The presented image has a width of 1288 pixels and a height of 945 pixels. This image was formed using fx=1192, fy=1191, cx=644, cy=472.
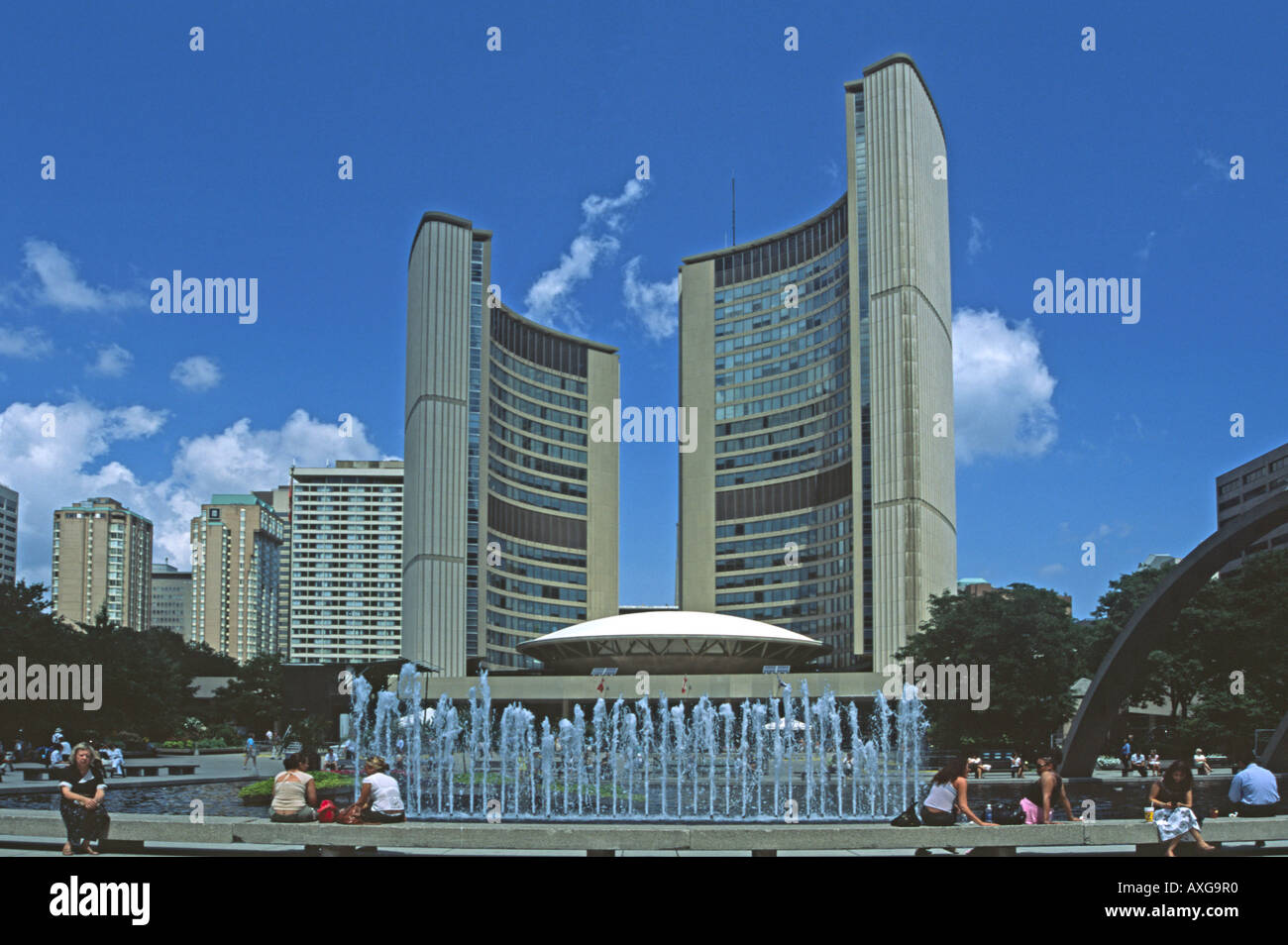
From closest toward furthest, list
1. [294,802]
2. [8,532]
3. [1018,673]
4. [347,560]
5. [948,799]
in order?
[294,802]
[948,799]
[1018,673]
[8,532]
[347,560]

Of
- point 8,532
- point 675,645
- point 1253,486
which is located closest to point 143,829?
point 675,645

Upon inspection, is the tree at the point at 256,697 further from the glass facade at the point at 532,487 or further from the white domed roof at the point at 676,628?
the glass facade at the point at 532,487

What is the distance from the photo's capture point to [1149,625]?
24906mm

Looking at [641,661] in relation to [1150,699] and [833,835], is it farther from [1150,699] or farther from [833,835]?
[833,835]

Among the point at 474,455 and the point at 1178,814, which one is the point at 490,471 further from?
the point at 1178,814

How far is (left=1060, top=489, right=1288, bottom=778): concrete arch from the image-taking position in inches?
930

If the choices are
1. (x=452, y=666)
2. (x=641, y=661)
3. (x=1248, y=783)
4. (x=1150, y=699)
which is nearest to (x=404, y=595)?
(x=452, y=666)

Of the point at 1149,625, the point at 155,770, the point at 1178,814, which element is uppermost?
the point at 1149,625

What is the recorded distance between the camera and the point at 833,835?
39.2ft

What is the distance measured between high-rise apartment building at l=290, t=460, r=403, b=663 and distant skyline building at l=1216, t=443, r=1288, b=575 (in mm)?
117129

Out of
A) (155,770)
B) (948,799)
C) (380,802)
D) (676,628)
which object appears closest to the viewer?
(380,802)

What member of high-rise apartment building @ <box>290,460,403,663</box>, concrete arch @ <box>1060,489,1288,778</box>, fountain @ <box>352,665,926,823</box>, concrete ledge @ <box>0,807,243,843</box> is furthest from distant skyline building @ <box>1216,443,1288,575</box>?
high-rise apartment building @ <box>290,460,403,663</box>

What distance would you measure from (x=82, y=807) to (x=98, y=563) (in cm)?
16642
